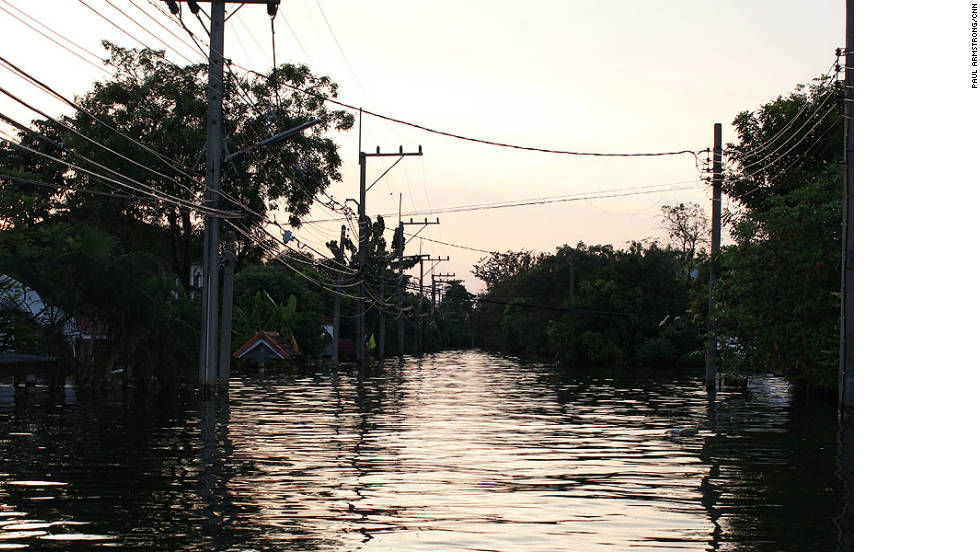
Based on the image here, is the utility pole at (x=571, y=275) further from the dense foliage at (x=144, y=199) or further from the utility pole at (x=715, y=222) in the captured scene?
the utility pole at (x=715, y=222)

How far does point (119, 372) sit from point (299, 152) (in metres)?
12.5

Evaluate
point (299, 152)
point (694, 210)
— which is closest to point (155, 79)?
point (299, 152)

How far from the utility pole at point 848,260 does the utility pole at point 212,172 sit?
1713 cm

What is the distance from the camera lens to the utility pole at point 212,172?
32.8 meters

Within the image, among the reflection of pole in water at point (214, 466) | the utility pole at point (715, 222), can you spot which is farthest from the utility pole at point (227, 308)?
the utility pole at point (715, 222)

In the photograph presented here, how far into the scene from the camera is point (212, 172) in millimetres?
32719

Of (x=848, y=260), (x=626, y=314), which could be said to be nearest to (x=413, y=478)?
(x=848, y=260)

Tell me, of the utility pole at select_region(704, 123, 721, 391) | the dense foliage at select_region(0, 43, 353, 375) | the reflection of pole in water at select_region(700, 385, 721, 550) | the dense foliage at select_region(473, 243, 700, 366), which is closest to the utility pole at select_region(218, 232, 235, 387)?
the dense foliage at select_region(0, 43, 353, 375)

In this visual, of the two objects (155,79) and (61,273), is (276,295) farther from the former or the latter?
(61,273)

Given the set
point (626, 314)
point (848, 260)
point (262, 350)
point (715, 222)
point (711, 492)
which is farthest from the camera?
point (626, 314)

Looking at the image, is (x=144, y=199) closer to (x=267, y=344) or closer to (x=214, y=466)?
(x=214, y=466)

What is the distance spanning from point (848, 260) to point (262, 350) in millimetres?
42932

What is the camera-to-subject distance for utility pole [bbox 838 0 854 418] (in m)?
Result: 23.6

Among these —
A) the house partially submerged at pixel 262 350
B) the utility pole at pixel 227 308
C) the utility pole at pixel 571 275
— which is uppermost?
the utility pole at pixel 571 275
